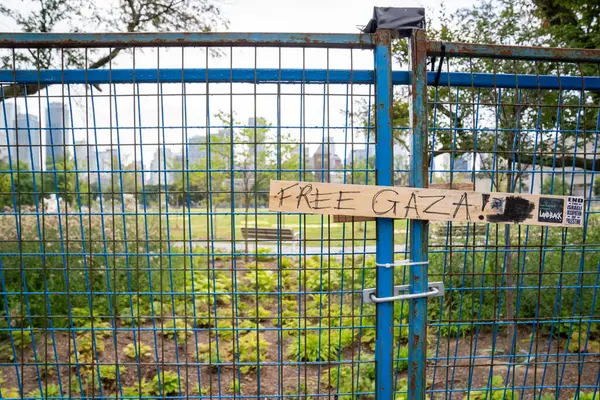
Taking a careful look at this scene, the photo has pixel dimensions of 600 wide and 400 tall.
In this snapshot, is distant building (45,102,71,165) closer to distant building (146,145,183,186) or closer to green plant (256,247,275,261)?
distant building (146,145,183,186)

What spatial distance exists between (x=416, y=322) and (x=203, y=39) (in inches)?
67.8

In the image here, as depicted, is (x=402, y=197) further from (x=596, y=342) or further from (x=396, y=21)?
(x=596, y=342)

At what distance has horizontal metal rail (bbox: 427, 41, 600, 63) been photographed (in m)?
2.29

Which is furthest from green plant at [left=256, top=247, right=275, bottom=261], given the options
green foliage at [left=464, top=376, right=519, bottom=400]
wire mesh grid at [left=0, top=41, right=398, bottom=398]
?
green foliage at [left=464, top=376, right=519, bottom=400]

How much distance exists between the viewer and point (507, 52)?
7.69ft

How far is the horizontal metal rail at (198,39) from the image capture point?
2.21 meters

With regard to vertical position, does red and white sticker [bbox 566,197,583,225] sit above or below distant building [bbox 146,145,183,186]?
below

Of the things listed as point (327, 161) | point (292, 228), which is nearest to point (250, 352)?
point (327, 161)

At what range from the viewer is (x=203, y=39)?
223 cm

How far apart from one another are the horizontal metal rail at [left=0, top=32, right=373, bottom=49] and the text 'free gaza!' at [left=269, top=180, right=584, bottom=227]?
693 millimetres

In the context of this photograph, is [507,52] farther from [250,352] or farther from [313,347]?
[250,352]

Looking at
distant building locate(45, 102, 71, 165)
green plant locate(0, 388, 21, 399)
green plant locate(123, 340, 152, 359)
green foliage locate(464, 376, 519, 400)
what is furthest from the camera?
green plant locate(123, 340, 152, 359)

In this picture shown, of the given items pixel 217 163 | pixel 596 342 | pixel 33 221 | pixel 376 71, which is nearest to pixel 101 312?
pixel 33 221

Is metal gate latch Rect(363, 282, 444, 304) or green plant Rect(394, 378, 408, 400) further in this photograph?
green plant Rect(394, 378, 408, 400)
